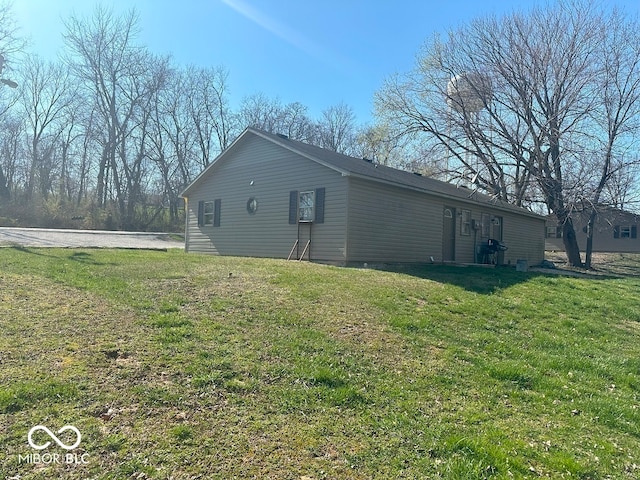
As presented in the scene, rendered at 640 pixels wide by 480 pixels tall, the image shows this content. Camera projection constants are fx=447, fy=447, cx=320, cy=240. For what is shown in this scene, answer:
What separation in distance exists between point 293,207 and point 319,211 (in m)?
1.17

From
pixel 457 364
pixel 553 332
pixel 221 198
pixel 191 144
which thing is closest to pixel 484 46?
pixel 221 198

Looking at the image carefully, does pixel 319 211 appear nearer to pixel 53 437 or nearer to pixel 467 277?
pixel 467 277

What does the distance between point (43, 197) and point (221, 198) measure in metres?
26.1

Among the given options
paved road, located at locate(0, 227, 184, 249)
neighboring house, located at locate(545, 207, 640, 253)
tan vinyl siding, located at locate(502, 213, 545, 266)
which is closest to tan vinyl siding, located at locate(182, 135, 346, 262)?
paved road, located at locate(0, 227, 184, 249)

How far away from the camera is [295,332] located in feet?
18.4

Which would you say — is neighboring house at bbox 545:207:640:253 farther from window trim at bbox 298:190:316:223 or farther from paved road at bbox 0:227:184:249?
paved road at bbox 0:227:184:249

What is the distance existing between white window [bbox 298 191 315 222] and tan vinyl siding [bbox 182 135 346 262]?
8.7 inches

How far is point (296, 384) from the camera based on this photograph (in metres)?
4.18

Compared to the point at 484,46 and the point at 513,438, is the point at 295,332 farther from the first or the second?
the point at 484,46

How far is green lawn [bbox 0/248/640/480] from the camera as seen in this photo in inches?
120

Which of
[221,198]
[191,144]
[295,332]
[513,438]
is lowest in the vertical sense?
[513,438]

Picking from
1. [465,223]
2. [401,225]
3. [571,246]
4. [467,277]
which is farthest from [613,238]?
[467,277]

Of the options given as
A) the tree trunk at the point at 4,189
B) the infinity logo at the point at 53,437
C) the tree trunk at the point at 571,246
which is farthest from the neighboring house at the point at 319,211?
the tree trunk at the point at 4,189

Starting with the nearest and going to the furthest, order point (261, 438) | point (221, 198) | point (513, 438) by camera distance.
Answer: point (261, 438) < point (513, 438) < point (221, 198)
